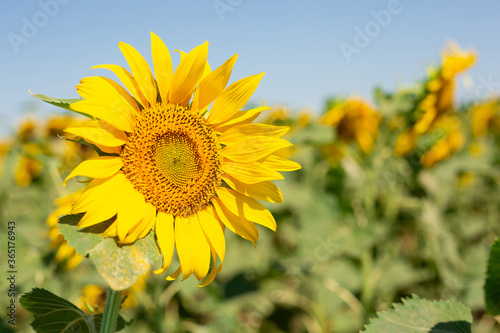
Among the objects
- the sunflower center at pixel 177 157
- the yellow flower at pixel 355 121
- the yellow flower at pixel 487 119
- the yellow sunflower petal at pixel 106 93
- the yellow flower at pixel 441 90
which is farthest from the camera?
the yellow flower at pixel 487 119

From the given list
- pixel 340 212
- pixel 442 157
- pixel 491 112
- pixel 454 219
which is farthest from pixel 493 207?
pixel 491 112

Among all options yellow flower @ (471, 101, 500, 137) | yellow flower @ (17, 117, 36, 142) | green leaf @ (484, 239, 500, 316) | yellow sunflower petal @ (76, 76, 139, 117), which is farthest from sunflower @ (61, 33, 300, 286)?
yellow flower @ (471, 101, 500, 137)

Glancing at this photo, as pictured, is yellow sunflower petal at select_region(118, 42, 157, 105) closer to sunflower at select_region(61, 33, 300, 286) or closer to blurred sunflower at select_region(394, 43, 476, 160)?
sunflower at select_region(61, 33, 300, 286)

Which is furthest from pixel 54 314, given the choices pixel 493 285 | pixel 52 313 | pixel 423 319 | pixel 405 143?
pixel 405 143

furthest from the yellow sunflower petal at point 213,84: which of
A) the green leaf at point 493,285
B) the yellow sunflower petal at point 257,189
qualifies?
the green leaf at point 493,285

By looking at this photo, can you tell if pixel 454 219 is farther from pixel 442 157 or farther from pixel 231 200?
Answer: pixel 231 200

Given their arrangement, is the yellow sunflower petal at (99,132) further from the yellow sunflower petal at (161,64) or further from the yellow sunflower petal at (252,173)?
the yellow sunflower petal at (252,173)
